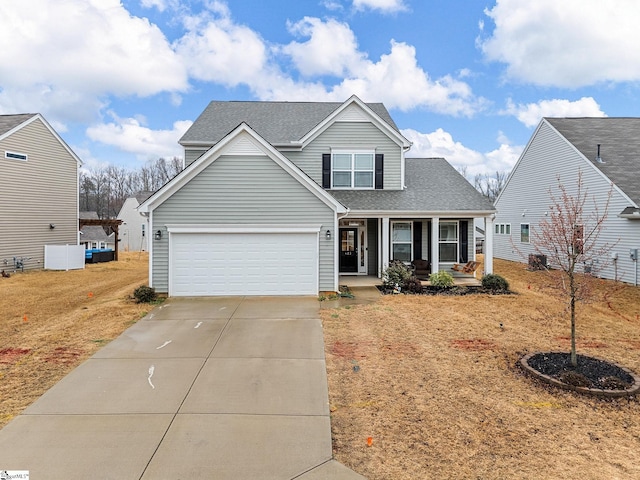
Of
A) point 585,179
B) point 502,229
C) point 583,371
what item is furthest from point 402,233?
point 502,229

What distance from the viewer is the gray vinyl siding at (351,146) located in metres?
15.2

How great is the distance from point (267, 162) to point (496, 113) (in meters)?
22.4

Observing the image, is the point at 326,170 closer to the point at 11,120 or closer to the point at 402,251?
the point at 402,251

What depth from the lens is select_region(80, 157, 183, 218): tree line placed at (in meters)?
62.7

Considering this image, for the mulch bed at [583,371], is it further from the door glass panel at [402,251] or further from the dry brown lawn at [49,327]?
the door glass panel at [402,251]

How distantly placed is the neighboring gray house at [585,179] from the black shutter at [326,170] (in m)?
7.86

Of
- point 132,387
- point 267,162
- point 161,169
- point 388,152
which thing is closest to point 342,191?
point 388,152

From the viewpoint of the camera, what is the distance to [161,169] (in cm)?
6706

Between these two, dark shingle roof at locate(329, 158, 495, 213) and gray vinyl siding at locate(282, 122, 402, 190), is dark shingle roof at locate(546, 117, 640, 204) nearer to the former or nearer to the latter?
dark shingle roof at locate(329, 158, 495, 213)

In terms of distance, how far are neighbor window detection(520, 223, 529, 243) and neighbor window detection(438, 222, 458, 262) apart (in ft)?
31.3

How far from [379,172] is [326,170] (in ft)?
7.32

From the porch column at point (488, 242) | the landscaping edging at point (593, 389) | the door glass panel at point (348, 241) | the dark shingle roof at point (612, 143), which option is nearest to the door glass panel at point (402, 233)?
the door glass panel at point (348, 241)

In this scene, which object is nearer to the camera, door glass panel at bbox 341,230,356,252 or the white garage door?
the white garage door

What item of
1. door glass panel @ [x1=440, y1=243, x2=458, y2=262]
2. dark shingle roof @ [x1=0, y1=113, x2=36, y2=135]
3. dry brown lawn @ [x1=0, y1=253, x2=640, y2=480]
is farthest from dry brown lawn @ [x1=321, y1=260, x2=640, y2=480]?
dark shingle roof @ [x1=0, y1=113, x2=36, y2=135]
